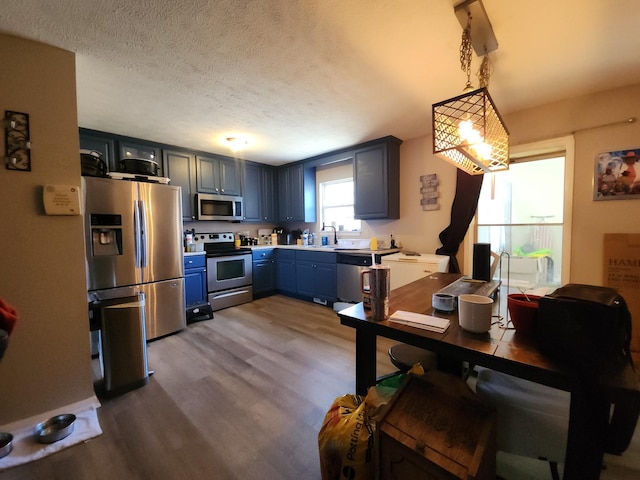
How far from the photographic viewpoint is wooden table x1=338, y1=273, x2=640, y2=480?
29.7 inches

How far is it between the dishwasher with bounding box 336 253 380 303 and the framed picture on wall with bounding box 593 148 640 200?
228cm

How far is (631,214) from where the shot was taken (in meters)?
2.29

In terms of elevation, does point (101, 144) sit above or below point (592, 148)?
above

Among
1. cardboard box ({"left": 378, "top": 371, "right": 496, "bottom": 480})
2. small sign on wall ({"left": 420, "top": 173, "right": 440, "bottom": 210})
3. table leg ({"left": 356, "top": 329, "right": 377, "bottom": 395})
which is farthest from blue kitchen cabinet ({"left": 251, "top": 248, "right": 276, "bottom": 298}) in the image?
cardboard box ({"left": 378, "top": 371, "right": 496, "bottom": 480})

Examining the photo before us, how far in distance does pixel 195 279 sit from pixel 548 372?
3.61 metres

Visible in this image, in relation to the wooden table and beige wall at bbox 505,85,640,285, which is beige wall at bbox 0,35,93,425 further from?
beige wall at bbox 505,85,640,285

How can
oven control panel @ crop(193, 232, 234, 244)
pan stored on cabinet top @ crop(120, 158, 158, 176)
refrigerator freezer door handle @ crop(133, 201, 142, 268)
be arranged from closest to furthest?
refrigerator freezer door handle @ crop(133, 201, 142, 268)
pan stored on cabinet top @ crop(120, 158, 158, 176)
oven control panel @ crop(193, 232, 234, 244)

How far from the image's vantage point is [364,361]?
1315 mm

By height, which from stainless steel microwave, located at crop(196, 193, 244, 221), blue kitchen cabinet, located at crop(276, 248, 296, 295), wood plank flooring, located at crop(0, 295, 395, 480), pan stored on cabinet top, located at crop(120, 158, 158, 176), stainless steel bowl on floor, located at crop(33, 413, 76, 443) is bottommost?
wood plank flooring, located at crop(0, 295, 395, 480)

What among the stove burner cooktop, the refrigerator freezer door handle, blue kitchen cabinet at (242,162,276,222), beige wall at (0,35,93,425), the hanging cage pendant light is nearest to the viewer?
the hanging cage pendant light

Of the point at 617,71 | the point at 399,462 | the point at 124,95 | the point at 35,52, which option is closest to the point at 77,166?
the point at 35,52

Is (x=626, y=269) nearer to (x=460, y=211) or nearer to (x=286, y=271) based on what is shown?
(x=460, y=211)

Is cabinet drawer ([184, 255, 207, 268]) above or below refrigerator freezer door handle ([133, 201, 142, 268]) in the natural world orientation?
below

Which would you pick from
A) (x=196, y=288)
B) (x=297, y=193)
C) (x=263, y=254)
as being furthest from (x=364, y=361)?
(x=297, y=193)
